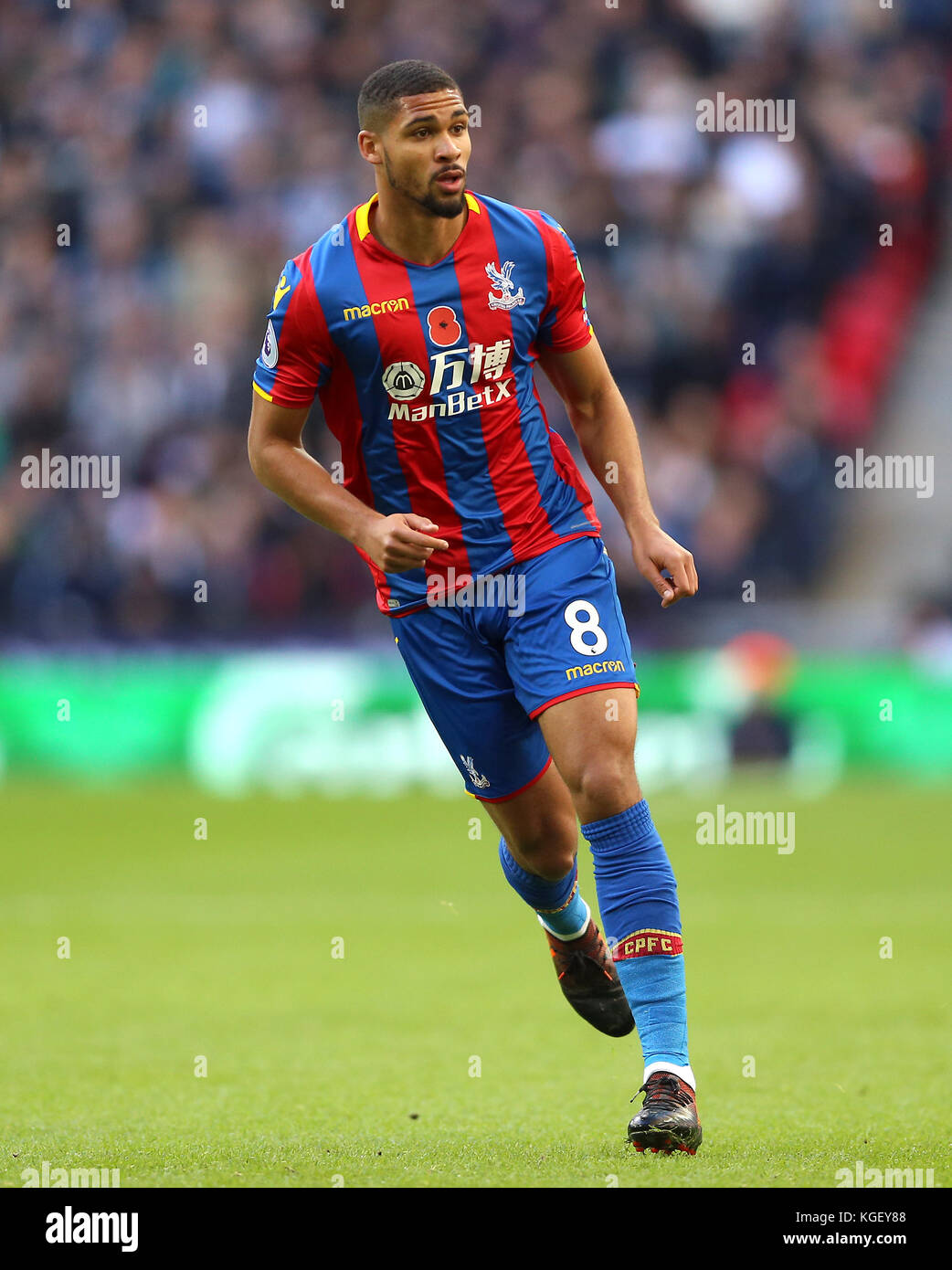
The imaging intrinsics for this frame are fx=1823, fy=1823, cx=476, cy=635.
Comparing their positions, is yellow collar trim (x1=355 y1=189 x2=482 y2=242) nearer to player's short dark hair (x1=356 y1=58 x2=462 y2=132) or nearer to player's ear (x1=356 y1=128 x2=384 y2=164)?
player's ear (x1=356 y1=128 x2=384 y2=164)

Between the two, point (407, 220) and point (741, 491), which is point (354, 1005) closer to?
point (407, 220)

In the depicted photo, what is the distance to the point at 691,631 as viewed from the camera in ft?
46.6

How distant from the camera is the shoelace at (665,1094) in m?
4.47

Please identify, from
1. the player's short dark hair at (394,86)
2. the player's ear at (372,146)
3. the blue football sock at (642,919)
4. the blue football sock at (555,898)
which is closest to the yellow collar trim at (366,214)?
the player's ear at (372,146)

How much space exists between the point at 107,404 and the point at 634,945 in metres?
12.0

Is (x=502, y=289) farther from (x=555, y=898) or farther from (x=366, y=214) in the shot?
(x=555, y=898)

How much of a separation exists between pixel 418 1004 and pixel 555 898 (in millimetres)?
1805

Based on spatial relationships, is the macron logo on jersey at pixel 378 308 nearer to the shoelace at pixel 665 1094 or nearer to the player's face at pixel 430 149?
the player's face at pixel 430 149

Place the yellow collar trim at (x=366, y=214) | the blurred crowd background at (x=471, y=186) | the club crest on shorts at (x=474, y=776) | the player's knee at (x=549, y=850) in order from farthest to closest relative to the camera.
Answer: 1. the blurred crowd background at (x=471, y=186)
2. the player's knee at (x=549, y=850)
3. the club crest on shorts at (x=474, y=776)
4. the yellow collar trim at (x=366, y=214)

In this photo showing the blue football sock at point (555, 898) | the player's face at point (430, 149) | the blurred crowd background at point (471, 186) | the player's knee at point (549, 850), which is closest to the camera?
the player's face at point (430, 149)

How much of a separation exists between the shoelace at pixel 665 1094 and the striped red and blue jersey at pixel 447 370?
4.77 ft

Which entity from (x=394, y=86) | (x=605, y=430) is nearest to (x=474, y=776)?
(x=605, y=430)

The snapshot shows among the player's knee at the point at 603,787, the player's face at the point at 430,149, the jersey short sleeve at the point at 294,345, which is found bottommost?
the player's knee at the point at 603,787
